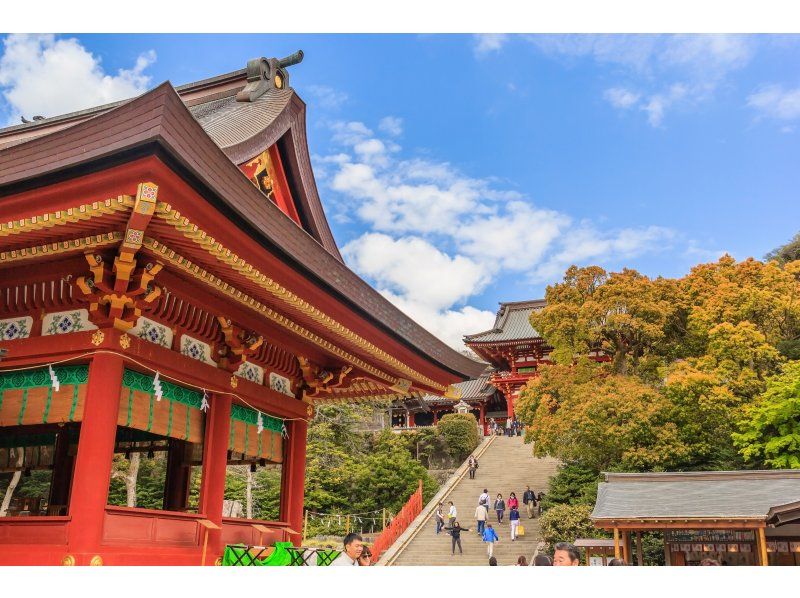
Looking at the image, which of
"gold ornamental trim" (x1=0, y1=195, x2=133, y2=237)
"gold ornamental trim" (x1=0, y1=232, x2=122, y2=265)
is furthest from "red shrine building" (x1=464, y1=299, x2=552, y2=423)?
"gold ornamental trim" (x1=0, y1=195, x2=133, y2=237)

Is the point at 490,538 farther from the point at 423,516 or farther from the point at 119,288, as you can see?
the point at 119,288

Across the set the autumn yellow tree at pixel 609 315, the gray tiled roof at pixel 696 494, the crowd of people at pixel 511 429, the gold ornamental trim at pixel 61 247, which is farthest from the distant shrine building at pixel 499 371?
the gold ornamental trim at pixel 61 247

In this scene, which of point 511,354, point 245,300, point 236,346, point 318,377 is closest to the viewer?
point 245,300

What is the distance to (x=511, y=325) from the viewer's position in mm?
52812

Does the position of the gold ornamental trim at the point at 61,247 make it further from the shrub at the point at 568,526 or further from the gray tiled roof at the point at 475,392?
the gray tiled roof at the point at 475,392

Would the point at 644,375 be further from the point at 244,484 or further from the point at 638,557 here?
the point at 244,484

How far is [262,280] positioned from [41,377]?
2926mm

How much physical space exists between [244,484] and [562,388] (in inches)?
559

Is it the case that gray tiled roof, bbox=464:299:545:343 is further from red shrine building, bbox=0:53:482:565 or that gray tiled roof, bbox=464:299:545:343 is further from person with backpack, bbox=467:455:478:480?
red shrine building, bbox=0:53:482:565

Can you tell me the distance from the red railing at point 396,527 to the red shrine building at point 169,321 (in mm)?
12737

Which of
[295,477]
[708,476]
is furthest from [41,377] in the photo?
[708,476]

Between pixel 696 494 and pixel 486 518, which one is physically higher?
pixel 696 494

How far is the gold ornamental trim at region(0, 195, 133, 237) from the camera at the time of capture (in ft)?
19.9

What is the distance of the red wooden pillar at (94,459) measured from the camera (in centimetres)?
699
